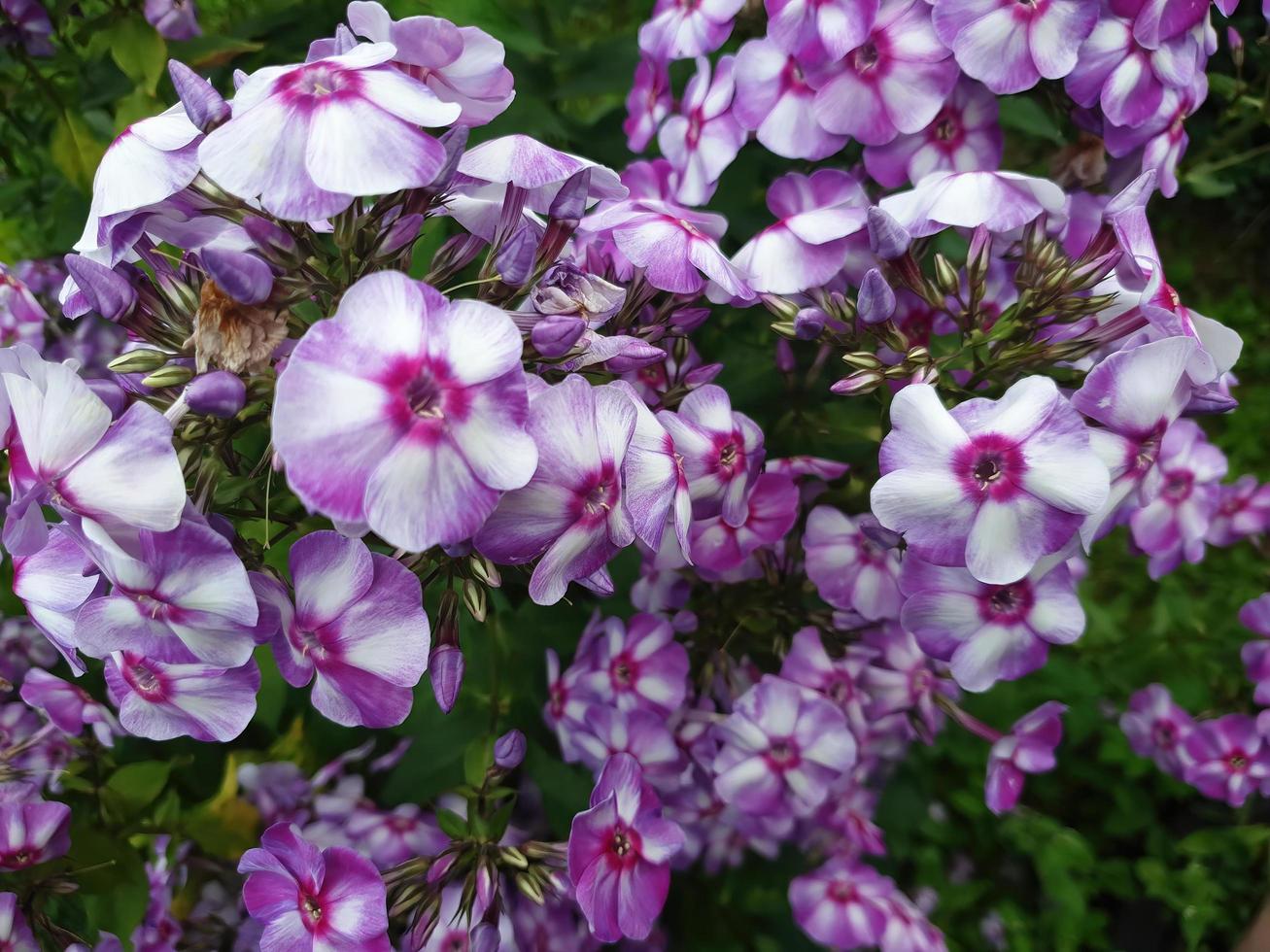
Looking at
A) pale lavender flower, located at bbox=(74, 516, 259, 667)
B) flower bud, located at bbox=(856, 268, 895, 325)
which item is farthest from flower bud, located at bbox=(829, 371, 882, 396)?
pale lavender flower, located at bbox=(74, 516, 259, 667)

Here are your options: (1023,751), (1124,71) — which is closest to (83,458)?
(1124,71)

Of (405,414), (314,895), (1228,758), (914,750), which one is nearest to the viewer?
(405,414)

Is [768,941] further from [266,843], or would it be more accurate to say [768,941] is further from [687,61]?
[687,61]

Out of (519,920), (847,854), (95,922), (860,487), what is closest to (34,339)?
(95,922)

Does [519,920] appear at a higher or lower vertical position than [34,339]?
lower

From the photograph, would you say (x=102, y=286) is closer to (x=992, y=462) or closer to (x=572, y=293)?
(x=572, y=293)

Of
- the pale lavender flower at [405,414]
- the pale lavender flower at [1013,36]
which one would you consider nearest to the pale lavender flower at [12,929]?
the pale lavender flower at [405,414]
